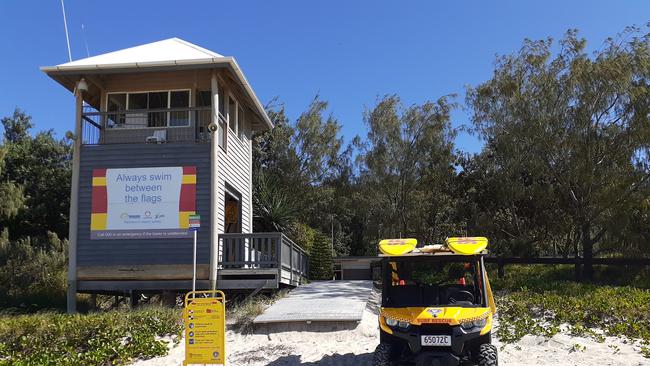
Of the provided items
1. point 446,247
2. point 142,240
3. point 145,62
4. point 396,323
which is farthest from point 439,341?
point 145,62

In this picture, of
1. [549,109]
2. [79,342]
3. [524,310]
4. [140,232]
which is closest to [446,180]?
[549,109]

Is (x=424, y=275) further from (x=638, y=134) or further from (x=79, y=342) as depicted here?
(x=79, y=342)

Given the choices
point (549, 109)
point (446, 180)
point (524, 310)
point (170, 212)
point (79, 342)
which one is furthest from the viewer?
point (446, 180)

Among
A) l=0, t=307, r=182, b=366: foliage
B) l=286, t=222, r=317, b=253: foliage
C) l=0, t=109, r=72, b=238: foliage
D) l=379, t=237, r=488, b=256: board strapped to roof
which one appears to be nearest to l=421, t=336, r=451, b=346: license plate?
l=379, t=237, r=488, b=256: board strapped to roof

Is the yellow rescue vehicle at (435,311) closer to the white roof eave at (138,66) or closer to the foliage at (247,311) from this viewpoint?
the foliage at (247,311)

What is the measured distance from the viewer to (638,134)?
18844mm

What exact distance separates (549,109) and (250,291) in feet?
40.8

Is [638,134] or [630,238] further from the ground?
[638,134]

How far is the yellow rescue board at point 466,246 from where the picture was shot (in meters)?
7.84

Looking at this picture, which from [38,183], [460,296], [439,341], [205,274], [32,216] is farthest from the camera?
[38,183]

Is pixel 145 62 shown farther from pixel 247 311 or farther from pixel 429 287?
pixel 429 287

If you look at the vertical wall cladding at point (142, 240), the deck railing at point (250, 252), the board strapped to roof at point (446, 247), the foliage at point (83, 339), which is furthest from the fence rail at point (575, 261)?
the foliage at point (83, 339)

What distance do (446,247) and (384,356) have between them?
1.73 meters

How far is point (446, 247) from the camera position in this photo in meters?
8.13
